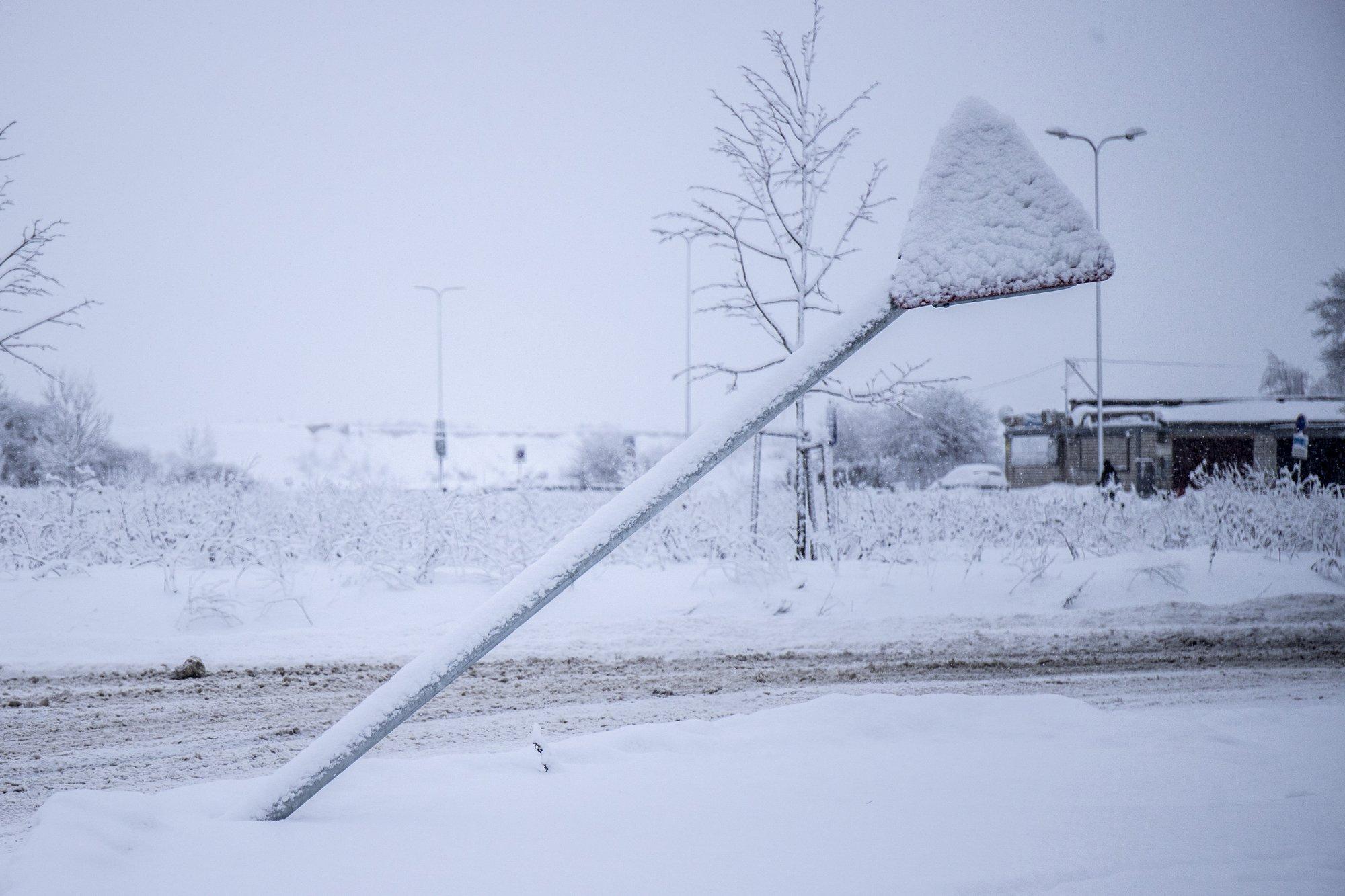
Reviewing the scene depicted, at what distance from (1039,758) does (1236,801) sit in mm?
592

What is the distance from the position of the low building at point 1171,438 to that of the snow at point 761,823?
25.0 metres

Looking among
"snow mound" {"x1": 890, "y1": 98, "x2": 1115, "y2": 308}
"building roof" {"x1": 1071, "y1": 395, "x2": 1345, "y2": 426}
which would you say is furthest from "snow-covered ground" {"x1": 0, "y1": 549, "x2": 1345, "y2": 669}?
"building roof" {"x1": 1071, "y1": 395, "x2": 1345, "y2": 426}

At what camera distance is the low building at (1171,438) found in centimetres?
2633

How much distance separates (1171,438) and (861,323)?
34.0 meters

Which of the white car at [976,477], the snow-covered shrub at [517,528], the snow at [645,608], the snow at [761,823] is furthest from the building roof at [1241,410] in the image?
the snow at [761,823]

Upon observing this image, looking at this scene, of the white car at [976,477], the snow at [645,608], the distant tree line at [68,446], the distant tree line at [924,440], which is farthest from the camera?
the distant tree line at [924,440]

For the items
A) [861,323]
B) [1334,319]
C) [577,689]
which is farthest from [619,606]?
[1334,319]

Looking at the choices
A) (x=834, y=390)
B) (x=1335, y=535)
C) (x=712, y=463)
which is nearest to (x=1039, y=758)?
(x=712, y=463)

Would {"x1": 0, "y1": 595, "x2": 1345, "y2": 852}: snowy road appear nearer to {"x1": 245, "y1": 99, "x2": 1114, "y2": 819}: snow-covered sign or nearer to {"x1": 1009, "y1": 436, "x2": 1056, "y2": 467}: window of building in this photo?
{"x1": 245, "y1": 99, "x2": 1114, "y2": 819}: snow-covered sign

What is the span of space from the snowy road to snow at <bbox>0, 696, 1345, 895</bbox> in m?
1.29

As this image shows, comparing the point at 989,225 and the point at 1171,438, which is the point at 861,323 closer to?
the point at 989,225

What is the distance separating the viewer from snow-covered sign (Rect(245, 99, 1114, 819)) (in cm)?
155

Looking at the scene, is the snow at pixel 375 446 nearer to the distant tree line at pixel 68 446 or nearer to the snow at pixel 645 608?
the distant tree line at pixel 68 446

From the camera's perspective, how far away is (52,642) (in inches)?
210
